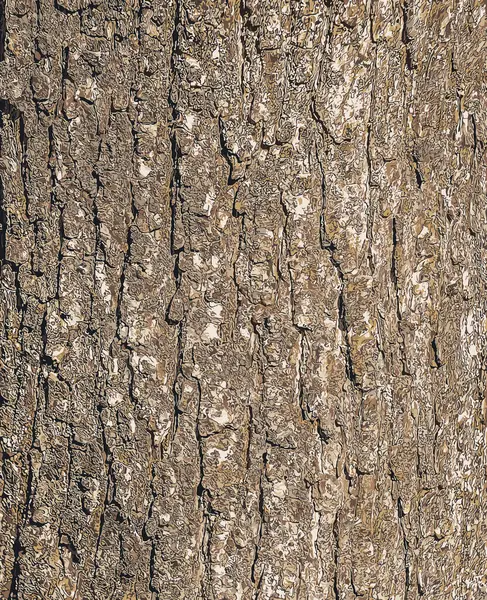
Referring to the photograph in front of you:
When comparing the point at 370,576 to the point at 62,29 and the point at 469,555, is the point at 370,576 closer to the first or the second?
the point at 469,555

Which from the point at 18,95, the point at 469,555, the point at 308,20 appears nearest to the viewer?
the point at 308,20

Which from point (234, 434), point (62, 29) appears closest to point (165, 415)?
point (234, 434)

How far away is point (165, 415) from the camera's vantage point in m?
1.44

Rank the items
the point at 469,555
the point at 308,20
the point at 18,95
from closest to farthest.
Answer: the point at 308,20 < the point at 18,95 < the point at 469,555

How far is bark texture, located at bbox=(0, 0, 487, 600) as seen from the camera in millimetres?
1383

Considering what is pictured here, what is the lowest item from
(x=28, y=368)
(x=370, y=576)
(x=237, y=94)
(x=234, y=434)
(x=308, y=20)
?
(x=370, y=576)

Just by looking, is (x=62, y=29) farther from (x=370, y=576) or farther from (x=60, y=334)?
(x=370, y=576)

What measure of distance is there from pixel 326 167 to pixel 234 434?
0.52 meters

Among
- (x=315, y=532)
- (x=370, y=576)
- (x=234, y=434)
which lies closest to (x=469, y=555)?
(x=370, y=576)

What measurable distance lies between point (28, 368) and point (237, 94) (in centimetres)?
67

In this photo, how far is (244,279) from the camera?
4.61ft

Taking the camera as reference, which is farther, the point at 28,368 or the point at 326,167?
the point at 28,368

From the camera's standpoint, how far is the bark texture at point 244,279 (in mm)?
1383

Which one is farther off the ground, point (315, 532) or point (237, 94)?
point (237, 94)
